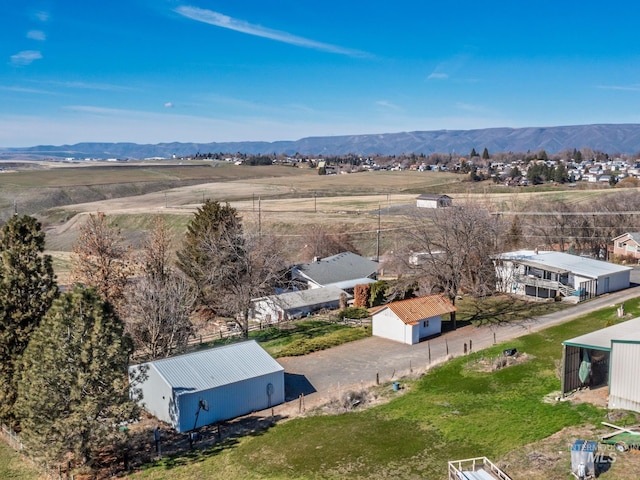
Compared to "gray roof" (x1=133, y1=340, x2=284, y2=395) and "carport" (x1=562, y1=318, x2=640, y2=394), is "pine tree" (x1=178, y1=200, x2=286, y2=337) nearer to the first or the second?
"gray roof" (x1=133, y1=340, x2=284, y2=395)

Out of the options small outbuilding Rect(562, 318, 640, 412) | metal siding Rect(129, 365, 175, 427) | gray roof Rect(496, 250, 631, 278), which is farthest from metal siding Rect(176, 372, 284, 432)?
gray roof Rect(496, 250, 631, 278)

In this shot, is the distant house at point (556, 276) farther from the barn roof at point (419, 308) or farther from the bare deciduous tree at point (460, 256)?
the barn roof at point (419, 308)

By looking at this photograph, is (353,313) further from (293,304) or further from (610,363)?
(610,363)

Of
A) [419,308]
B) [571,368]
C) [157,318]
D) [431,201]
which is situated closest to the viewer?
[571,368]

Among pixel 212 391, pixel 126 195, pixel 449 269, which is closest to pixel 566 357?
pixel 212 391

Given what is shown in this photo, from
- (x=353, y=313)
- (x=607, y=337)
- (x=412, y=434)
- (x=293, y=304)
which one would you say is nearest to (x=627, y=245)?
(x=353, y=313)

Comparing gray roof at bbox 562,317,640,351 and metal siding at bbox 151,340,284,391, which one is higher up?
gray roof at bbox 562,317,640,351
